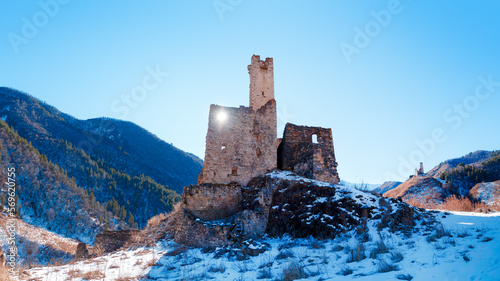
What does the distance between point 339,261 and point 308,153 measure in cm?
1046

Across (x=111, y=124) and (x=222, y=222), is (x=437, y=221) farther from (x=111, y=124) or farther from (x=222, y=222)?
(x=111, y=124)

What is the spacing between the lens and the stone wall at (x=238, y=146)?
1803cm

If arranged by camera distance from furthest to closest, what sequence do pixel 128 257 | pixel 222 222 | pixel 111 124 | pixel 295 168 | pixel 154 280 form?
pixel 111 124
pixel 295 168
pixel 222 222
pixel 128 257
pixel 154 280

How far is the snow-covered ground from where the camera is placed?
6.12 m

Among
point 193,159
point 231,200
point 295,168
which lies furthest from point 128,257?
point 193,159

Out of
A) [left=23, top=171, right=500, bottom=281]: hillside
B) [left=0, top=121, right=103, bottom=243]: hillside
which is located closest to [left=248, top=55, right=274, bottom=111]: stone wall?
[left=23, top=171, right=500, bottom=281]: hillside

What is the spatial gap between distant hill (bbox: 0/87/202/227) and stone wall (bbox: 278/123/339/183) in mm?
54525

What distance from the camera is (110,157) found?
97.7 meters

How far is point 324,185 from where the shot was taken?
1413cm

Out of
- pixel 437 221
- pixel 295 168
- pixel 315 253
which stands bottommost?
pixel 315 253

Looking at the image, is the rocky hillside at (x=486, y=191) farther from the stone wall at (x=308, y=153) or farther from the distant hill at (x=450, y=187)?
the stone wall at (x=308, y=153)

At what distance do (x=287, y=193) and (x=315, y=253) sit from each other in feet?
15.6

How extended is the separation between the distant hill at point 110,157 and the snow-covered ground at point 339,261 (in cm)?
5885

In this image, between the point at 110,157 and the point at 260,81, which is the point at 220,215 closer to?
the point at 260,81
